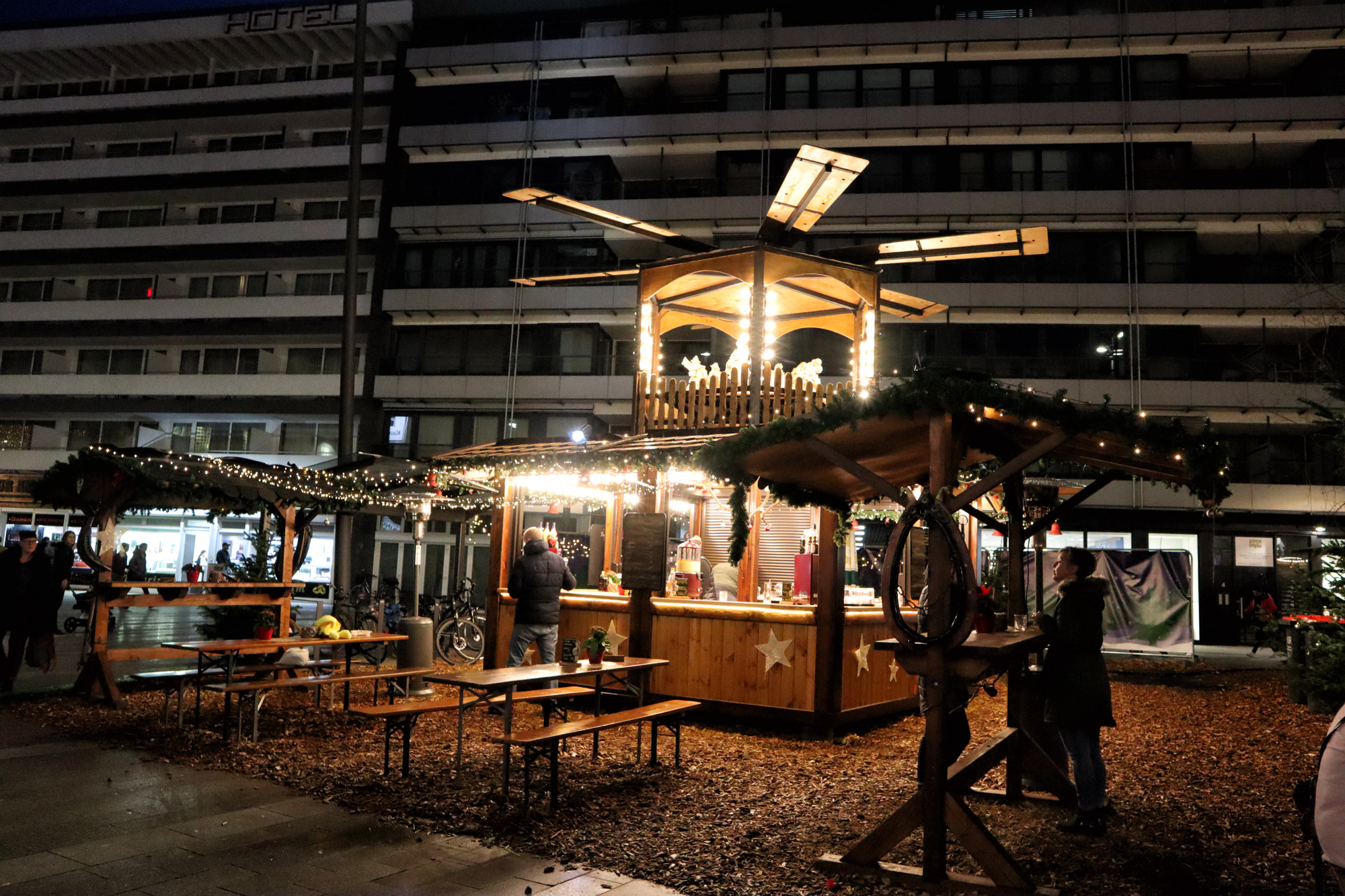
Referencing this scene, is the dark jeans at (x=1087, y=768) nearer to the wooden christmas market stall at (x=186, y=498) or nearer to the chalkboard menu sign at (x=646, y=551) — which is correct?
the chalkboard menu sign at (x=646, y=551)

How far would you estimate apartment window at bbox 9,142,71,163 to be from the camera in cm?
3722

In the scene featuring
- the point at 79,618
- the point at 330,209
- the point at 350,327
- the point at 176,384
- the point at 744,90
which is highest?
the point at 744,90

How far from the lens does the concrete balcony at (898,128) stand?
27.4 m

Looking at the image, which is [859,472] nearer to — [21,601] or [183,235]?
[21,601]

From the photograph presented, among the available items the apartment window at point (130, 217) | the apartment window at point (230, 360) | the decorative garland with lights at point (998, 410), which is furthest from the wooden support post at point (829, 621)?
the apartment window at point (130, 217)

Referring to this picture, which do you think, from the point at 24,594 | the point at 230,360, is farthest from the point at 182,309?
the point at 24,594

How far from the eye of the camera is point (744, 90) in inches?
1219

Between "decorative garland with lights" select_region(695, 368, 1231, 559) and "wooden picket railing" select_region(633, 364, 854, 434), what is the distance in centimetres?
472

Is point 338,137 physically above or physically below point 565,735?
above

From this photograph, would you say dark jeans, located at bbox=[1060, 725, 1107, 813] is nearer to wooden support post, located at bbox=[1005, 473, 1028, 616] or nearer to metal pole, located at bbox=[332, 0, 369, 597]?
wooden support post, located at bbox=[1005, 473, 1028, 616]

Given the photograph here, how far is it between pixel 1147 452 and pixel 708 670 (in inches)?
213

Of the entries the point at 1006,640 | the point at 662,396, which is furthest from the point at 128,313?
the point at 1006,640

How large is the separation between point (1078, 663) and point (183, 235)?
1406 inches

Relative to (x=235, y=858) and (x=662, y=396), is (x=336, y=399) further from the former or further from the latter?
(x=235, y=858)
